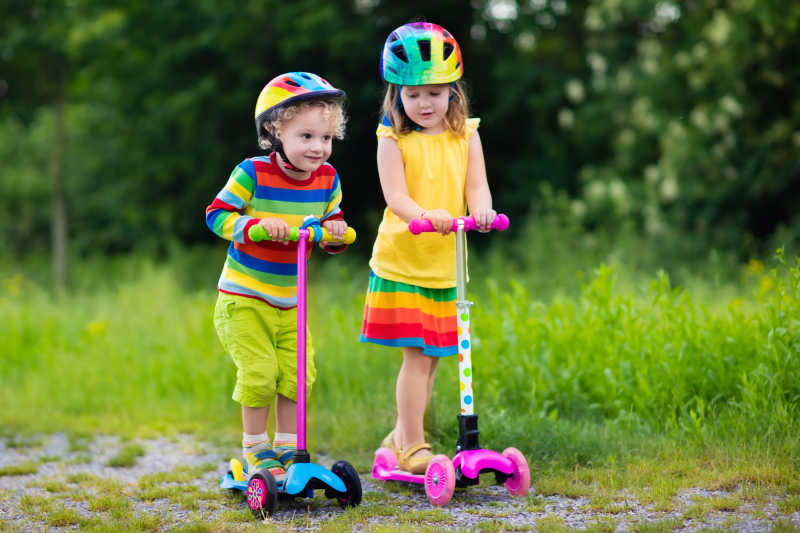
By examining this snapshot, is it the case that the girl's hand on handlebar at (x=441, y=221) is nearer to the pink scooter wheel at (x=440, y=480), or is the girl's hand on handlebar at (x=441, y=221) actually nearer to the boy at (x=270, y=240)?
the boy at (x=270, y=240)

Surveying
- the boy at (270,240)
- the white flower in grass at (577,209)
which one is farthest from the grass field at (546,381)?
the white flower in grass at (577,209)

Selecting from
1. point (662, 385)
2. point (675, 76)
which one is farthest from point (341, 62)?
point (662, 385)

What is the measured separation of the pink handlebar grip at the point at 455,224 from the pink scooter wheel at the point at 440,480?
96 centimetres

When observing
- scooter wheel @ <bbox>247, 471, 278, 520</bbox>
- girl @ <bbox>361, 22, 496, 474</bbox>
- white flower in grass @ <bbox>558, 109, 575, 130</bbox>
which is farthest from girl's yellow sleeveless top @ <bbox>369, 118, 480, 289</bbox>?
white flower in grass @ <bbox>558, 109, 575, 130</bbox>

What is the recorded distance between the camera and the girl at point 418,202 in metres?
4.15

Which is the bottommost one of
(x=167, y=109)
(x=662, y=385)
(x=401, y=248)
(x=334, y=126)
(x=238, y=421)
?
(x=238, y=421)

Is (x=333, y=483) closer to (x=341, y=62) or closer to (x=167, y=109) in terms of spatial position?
(x=341, y=62)

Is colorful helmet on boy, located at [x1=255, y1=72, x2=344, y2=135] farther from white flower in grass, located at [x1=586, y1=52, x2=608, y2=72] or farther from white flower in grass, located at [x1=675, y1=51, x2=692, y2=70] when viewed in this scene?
white flower in grass, located at [x1=586, y1=52, x2=608, y2=72]

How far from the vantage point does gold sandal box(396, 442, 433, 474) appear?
422cm

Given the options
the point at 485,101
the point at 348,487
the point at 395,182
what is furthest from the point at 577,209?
the point at 348,487

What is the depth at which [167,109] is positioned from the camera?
14.8m

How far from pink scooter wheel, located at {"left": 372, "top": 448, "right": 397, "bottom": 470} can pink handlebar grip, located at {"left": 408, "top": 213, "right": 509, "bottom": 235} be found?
1146 millimetres

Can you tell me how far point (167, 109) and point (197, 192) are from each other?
4.93ft

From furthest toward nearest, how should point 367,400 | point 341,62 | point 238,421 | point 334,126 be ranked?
point 341,62 < point 238,421 < point 367,400 < point 334,126
